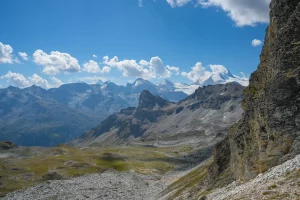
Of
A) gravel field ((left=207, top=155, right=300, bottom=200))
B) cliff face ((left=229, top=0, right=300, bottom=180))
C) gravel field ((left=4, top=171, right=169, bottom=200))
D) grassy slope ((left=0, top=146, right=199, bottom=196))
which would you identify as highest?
cliff face ((left=229, top=0, right=300, bottom=180))

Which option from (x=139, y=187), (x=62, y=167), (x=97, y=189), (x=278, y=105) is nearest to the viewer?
(x=278, y=105)

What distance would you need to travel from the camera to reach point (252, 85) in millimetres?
52406

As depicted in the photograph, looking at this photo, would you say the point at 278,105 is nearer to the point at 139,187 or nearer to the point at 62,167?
the point at 139,187

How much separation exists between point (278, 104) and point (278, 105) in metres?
0.12

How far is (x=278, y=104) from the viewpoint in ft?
116

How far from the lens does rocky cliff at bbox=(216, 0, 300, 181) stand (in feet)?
111

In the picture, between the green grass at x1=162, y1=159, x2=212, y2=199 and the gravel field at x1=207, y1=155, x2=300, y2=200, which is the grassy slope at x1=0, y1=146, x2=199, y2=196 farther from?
the gravel field at x1=207, y1=155, x2=300, y2=200

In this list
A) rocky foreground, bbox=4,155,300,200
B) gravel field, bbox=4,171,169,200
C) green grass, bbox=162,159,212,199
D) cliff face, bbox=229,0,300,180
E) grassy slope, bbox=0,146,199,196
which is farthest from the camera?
grassy slope, bbox=0,146,199,196

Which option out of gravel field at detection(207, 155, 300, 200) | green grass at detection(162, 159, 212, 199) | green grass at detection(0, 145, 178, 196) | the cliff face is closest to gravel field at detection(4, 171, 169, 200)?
green grass at detection(0, 145, 178, 196)

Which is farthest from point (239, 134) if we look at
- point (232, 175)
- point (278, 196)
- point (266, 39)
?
point (278, 196)

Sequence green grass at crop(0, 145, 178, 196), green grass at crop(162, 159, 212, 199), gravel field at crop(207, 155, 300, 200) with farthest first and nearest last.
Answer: green grass at crop(0, 145, 178, 196), green grass at crop(162, 159, 212, 199), gravel field at crop(207, 155, 300, 200)

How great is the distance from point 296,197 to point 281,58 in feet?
63.0

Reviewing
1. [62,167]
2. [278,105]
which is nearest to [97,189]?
[62,167]

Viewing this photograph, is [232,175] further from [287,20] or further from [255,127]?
[287,20]
